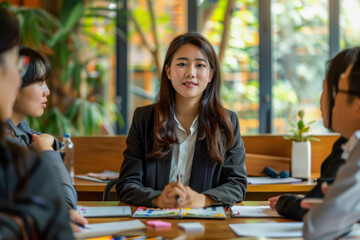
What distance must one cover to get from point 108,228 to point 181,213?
321mm

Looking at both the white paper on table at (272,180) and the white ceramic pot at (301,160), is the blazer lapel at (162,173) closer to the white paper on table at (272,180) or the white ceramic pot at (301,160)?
the white paper on table at (272,180)

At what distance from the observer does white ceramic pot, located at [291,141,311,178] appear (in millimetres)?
3277

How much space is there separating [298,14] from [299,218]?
3.86m

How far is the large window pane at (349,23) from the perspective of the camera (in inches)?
200

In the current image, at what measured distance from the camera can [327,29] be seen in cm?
A: 511

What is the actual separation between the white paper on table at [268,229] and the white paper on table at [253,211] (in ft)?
0.52

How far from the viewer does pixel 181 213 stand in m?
1.83

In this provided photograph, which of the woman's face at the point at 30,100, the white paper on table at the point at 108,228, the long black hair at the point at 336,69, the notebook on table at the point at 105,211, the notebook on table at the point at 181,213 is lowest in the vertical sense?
the notebook on table at the point at 105,211

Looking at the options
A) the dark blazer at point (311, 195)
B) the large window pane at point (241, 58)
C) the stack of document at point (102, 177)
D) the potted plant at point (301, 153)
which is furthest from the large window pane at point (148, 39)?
the dark blazer at point (311, 195)


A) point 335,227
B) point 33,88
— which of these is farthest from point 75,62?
point 335,227

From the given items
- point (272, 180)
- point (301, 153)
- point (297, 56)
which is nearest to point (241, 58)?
point (297, 56)

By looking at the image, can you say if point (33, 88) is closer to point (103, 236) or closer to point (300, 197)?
point (103, 236)

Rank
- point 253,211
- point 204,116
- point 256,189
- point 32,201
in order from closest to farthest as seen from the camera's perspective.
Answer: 1. point 32,201
2. point 253,211
3. point 204,116
4. point 256,189

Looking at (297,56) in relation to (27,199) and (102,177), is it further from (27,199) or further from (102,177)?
(27,199)
